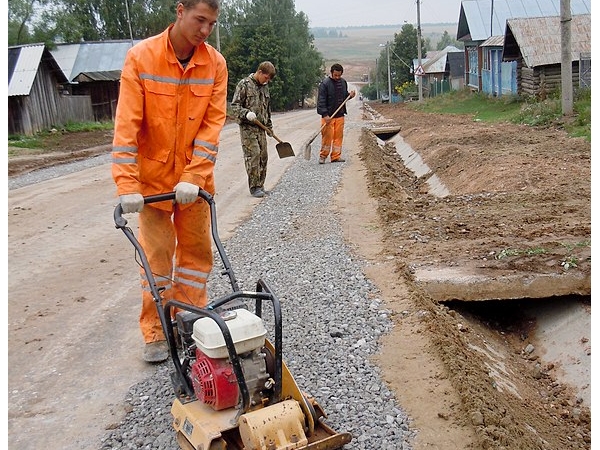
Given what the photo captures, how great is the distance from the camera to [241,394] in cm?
309

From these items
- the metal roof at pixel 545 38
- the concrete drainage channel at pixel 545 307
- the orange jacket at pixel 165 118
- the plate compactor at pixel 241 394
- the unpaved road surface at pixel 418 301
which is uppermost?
the metal roof at pixel 545 38

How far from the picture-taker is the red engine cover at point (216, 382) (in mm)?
3158

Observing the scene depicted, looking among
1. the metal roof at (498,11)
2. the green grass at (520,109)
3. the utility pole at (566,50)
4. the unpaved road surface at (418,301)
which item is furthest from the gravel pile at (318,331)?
the metal roof at (498,11)

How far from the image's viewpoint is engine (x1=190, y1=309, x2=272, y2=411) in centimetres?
309

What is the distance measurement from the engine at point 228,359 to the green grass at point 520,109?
11572 mm

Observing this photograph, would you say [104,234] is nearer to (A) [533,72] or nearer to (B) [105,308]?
(B) [105,308]

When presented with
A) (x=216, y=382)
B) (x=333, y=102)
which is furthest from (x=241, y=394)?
(x=333, y=102)

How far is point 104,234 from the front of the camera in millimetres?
8711

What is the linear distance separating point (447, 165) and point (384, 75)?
6583 cm

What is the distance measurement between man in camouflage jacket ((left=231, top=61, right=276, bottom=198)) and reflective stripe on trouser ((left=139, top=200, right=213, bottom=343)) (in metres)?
5.64

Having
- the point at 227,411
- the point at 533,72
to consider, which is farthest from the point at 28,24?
the point at 227,411

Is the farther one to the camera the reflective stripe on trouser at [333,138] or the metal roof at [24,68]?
the metal roof at [24,68]

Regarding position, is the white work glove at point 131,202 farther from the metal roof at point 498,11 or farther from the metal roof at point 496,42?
the metal roof at point 498,11

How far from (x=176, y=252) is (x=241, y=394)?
A: 1725 mm
